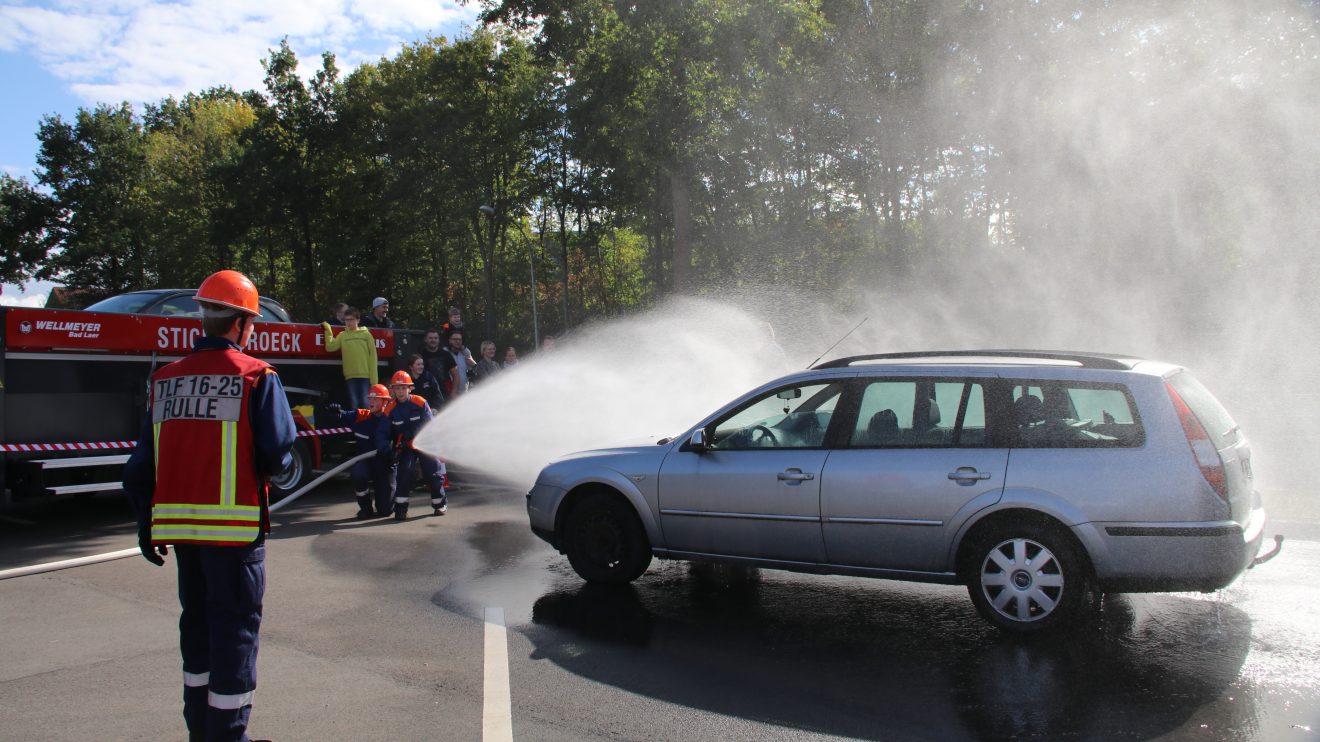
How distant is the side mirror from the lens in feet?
20.2

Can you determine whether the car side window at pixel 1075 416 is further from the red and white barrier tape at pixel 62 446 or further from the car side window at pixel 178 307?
the car side window at pixel 178 307

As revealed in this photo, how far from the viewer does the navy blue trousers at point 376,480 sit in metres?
9.97

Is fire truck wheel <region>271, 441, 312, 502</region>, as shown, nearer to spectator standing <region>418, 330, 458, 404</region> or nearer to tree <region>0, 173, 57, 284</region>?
spectator standing <region>418, 330, 458, 404</region>

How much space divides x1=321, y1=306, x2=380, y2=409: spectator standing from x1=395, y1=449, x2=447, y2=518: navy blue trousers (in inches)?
92.3

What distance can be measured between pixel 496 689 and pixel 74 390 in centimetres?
761

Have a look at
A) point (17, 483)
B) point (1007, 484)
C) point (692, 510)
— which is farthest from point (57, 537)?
point (1007, 484)

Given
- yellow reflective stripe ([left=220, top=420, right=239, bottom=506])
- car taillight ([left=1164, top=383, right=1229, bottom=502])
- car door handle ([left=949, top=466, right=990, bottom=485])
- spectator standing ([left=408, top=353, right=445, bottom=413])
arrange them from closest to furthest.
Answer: yellow reflective stripe ([left=220, top=420, right=239, bottom=506]), car taillight ([left=1164, top=383, right=1229, bottom=502]), car door handle ([left=949, top=466, right=990, bottom=485]), spectator standing ([left=408, top=353, right=445, bottom=413])

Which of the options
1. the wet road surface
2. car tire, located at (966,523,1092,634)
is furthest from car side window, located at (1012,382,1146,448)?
the wet road surface

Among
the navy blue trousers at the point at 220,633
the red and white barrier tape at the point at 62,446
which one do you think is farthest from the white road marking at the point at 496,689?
the red and white barrier tape at the point at 62,446

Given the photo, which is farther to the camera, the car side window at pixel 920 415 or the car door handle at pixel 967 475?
the car side window at pixel 920 415

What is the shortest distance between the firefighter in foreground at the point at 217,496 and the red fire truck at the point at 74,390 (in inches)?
267

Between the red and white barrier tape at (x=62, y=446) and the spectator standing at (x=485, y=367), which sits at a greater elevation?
the spectator standing at (x=485, y=367)

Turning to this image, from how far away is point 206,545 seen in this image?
3438 mm

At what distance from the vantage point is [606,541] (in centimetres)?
648
